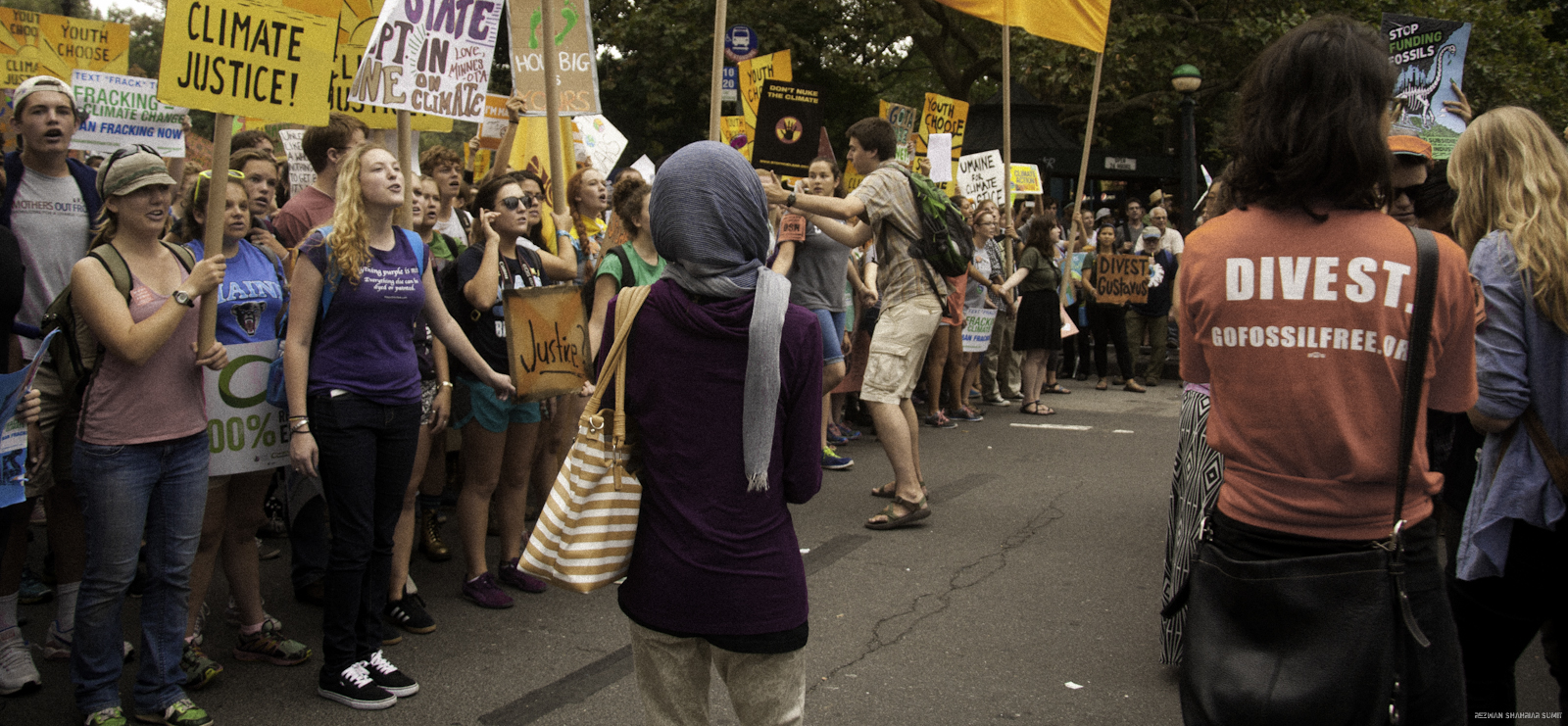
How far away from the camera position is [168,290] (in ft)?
11.9

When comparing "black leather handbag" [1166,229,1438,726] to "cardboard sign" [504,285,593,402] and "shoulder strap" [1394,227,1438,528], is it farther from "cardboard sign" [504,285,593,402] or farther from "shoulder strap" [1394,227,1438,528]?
"cardboard sign" [504,285,593,402]

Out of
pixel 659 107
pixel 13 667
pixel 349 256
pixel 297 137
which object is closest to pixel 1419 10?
pixel 659 107

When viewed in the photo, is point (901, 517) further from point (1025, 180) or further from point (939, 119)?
point (1025, 180)

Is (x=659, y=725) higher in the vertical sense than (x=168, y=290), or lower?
lower

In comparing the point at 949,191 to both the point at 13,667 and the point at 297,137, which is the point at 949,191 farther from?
the point at 13,667

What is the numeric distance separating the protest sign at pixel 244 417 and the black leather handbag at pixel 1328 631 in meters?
3.19

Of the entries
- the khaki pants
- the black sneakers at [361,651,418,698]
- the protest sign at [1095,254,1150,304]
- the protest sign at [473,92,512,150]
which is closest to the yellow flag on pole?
the protest sign at [1095,254,1150,304]

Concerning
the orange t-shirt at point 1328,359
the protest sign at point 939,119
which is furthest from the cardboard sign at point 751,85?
the orange t-shirt at point 1328,359

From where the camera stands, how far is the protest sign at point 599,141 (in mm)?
9102

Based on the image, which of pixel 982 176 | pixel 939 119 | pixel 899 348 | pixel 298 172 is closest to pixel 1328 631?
pixel 899 348

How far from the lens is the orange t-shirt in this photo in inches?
82.8

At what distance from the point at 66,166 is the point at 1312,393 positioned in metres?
4.72

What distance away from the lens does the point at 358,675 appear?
3.86 meters

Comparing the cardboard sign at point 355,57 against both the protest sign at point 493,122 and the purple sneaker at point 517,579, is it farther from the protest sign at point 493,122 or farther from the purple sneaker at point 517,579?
the protest sign at point 493,122
